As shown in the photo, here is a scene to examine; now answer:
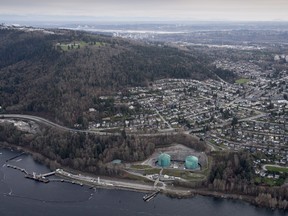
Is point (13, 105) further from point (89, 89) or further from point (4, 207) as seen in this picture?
point (4, 207)

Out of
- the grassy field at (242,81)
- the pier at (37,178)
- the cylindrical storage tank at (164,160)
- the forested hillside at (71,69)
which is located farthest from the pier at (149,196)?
the grassy field at (242,81)

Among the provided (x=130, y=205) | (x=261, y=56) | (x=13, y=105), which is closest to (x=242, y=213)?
(x=130, y=205)

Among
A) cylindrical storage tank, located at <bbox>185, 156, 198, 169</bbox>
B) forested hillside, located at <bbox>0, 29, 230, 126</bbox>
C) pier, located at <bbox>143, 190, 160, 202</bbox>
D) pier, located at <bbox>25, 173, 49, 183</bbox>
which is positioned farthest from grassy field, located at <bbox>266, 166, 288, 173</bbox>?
forested hillside, located at <bbox>0, 29, 230, 126</bbox>

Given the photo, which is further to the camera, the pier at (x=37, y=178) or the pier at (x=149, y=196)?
the pier at (x=37, y=178)

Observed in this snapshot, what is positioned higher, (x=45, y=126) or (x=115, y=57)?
(x=115, y=57)

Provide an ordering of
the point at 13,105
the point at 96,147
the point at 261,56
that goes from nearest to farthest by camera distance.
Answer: the point at 96,147 < the point at 13,105 < the point at 261,56

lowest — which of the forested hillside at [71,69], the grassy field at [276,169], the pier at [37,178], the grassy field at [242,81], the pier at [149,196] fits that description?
the pier at [37,178]

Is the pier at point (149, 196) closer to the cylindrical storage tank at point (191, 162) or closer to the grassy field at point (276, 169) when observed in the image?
the cylindrical storage tank at point (191, 162)

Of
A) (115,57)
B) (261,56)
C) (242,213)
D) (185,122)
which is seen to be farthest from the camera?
(261,56)

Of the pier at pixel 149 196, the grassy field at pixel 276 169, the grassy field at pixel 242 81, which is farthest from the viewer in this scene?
the grassy field at pixel 242 81

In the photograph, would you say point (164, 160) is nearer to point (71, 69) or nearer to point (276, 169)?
point (276, 169)
